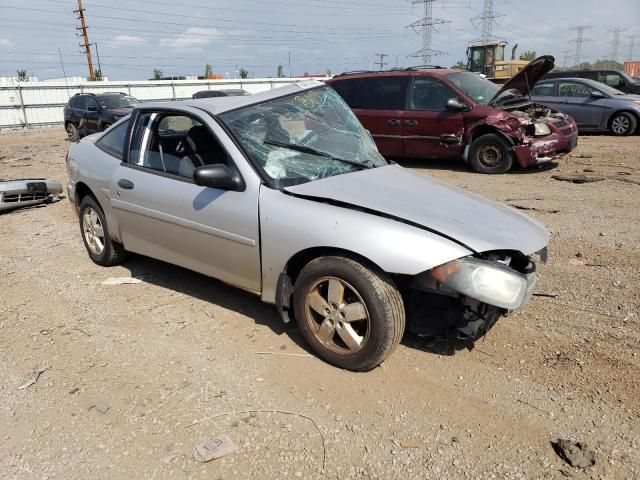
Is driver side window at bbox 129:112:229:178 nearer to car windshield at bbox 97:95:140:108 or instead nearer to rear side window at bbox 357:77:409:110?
rear side window at bbox 357:77:409:110

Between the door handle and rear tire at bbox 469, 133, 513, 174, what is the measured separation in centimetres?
659

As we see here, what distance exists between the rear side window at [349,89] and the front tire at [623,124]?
6.90 metres

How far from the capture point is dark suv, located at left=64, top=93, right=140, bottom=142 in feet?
52.5

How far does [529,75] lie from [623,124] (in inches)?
223

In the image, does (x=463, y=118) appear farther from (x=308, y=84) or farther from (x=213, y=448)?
(x=213, y=448)

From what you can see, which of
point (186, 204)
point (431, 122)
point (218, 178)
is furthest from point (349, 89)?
point (218, 178)

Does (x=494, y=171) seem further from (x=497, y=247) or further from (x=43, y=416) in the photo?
(x=43, y=416)

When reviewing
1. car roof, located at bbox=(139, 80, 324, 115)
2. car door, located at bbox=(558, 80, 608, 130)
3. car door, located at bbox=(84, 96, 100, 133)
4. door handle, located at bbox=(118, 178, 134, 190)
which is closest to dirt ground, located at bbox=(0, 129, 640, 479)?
door handle, located at bbox=(118, 178, 134, 190)

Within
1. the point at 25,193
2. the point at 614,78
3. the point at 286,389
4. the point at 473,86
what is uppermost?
the point at 473,86

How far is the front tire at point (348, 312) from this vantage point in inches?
118

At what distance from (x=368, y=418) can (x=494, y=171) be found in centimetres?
723

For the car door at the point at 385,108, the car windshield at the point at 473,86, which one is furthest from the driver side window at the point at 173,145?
the car windshield at the point at 473,86

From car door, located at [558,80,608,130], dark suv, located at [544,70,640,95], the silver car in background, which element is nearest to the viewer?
the silver car in background

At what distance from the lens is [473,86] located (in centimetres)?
961
